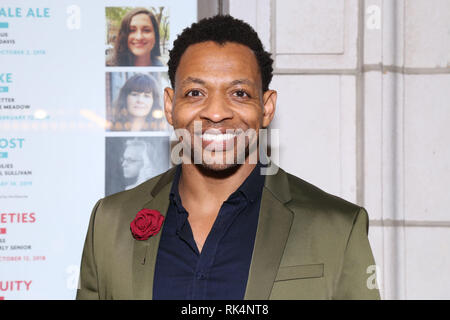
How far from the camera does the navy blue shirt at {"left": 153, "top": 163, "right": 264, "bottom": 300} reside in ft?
5.67

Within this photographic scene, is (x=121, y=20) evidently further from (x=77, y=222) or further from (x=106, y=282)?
(x=106, y=282)

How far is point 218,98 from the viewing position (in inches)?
70.9

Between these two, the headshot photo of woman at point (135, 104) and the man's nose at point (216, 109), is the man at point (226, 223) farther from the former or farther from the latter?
the headshot photo of woman at point (135, 104)

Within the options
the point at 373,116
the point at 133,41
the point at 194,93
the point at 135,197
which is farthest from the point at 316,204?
the point at 133,41

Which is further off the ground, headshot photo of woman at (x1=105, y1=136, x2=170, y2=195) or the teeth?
the teeth

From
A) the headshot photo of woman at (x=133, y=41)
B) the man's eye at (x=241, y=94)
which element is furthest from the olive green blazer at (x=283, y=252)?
the headshot photo of woman at (x=133, y=41)

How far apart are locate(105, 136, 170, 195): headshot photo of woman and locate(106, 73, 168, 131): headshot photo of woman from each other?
0.07 metres

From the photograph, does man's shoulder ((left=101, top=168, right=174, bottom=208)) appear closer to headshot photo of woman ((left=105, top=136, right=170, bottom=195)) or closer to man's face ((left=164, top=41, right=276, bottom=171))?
man's face ((left=164, top=41, right=276, bottom=171))

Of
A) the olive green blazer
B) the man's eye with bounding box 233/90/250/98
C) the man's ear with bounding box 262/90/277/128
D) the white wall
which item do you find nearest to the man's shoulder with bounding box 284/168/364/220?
the olive green blazer

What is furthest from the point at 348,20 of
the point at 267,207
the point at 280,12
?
the point at 267,207

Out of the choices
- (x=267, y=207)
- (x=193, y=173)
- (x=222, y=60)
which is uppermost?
(x=222, y=60)

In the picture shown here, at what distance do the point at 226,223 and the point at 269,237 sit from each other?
17 cm
